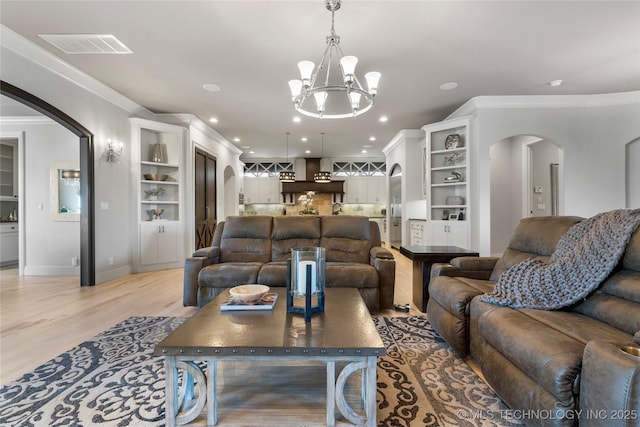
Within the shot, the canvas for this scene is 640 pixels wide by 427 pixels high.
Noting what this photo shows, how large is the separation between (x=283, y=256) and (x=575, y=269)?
2630mm

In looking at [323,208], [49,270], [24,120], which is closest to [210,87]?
[24,120]

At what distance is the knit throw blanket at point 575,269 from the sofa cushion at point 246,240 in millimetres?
2420

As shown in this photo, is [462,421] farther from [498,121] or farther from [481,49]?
[498,121]

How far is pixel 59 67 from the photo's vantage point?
3578mm

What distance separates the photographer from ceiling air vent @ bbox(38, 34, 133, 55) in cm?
299

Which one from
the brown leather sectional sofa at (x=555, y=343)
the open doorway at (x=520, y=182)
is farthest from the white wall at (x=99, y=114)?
the open doorway at (x=520, y=182)

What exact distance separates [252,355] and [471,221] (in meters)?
4.57

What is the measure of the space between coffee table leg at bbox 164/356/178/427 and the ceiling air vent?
3323mm

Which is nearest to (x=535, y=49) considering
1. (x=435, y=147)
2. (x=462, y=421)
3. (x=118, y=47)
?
(x=435, y=147)

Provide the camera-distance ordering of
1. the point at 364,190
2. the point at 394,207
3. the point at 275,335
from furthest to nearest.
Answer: the point at 364,190 → the point at 394,207 → the point at 275,335

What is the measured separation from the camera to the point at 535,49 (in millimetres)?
3264

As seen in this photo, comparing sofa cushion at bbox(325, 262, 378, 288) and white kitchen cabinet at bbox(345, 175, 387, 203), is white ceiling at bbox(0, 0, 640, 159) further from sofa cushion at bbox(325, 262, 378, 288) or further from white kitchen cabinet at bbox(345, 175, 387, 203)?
white kitchen cabinet at bbox(345, 175, 387, 203)

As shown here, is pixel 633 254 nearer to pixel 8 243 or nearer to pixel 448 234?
pixel 448 234

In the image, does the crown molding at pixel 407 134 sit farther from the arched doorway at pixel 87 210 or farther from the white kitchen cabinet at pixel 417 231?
the arched doorway at pixel 87 210
